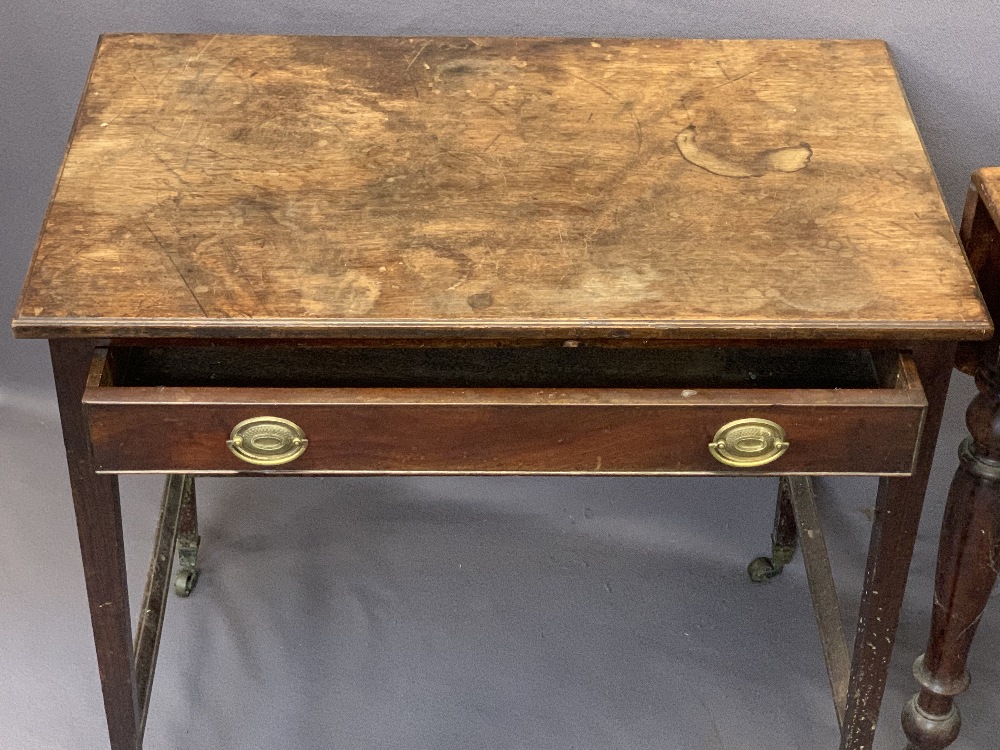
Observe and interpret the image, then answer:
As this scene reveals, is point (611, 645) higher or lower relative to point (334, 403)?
lower

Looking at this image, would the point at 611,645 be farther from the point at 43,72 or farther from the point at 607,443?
the point at 43,72

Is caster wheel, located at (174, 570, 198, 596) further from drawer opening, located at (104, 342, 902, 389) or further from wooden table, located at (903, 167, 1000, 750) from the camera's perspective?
wooden table, located at (903, 167, 1000, 750)

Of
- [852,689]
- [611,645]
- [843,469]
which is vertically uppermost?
[843,469]

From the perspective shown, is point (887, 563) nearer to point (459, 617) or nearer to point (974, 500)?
point (974, 500)

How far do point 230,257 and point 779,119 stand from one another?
22.6 inches

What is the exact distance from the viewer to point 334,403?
1.26m

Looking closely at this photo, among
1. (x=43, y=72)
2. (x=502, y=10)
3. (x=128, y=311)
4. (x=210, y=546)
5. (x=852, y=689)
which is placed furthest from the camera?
(x=210, y=546)

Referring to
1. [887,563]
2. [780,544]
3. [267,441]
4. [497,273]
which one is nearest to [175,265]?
[267,441]

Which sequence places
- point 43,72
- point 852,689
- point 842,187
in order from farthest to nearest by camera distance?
point 43,72, point 852,689, point 842,187

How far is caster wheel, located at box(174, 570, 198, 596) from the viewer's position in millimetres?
1919

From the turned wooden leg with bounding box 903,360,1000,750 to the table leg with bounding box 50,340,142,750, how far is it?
0.81 m

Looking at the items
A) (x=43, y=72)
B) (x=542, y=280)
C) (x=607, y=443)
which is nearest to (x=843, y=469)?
(x=607, y=443)

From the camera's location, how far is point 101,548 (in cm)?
140

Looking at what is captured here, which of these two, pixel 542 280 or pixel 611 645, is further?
pixel 611 645
